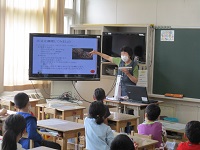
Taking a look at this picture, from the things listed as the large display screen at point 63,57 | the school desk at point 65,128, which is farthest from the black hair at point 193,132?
the large display screen at point 63,57

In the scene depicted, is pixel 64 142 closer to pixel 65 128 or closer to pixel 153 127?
pixel 65 128

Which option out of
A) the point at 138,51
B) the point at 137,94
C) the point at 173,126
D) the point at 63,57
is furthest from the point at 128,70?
the point at 63,57

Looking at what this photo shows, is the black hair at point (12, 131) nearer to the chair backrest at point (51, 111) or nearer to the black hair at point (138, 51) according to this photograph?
the chair backrest at point (51, 111)

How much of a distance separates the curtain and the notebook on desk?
2.22 metres

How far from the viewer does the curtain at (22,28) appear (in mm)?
7359

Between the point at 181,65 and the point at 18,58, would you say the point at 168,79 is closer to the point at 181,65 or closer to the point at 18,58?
the point at 181,65

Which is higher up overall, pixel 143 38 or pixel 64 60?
pixel 143 38

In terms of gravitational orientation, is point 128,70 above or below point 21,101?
above

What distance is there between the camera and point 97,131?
13.6 ft

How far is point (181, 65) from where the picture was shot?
699cm

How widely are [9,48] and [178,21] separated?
323cm

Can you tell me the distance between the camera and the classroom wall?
273 inches

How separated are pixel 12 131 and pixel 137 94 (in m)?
3.55

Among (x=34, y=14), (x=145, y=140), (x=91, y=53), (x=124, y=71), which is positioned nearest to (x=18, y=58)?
(x=34, y=14)
